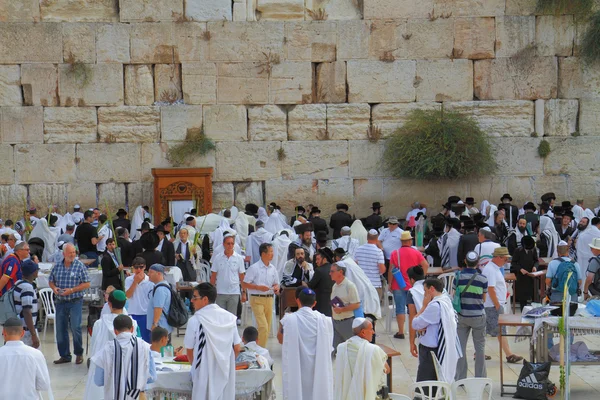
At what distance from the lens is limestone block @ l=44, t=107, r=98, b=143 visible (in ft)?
63.1

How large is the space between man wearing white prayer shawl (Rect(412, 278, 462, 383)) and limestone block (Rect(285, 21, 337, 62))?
10757 mm

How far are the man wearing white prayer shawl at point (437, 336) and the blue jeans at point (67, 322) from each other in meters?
4.40

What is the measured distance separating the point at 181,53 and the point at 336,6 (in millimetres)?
3118

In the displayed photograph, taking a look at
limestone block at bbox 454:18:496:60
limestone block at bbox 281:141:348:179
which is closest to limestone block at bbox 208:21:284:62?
limestone block at bbox 281:141:348:179

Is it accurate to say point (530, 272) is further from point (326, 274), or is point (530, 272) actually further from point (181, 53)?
point (181, 53)

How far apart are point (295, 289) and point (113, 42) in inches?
349

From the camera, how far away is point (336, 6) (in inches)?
763

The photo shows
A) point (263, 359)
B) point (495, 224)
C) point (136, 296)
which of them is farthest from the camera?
point (495, 224)

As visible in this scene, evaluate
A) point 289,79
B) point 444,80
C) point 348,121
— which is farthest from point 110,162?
point 444,80

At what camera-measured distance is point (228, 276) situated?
11758 mm

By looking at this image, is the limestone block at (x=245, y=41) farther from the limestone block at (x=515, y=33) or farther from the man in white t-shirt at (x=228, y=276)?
the man in white t-shirt at (x=228, y=276)

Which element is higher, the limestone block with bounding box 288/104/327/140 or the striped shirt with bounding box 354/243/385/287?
the limestone block with bounding box 288/104/327/140

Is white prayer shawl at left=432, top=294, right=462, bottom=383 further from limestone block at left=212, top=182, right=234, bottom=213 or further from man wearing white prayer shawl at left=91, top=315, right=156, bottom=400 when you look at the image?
limestone block at left=212, top=182, right=234, bottom=213

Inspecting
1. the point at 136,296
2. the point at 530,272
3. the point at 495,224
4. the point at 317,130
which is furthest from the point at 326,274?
the point at 317,130
